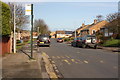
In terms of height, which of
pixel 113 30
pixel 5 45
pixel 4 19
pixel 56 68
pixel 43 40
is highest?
pixel 113 30

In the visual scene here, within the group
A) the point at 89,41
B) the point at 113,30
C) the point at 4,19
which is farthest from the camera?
the point at 113,30

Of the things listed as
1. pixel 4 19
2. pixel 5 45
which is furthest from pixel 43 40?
pixel 4 19

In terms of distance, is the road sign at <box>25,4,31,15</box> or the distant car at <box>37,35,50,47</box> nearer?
the road sign at <box>25,4,31,15</box>

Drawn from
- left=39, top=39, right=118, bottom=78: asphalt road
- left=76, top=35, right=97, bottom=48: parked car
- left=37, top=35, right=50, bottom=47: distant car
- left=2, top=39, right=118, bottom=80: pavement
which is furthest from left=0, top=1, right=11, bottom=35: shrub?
left=37, top=35, right=50, bottom=47: distant car

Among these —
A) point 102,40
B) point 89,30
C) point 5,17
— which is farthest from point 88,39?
point 89,30

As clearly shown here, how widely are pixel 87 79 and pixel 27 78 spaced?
217 cm

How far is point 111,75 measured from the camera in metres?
7.82

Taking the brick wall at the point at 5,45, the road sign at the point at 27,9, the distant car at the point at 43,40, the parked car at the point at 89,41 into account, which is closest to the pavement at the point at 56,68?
the brick wall at the point at 5,45

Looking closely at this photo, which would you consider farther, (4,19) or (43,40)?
(43,40)

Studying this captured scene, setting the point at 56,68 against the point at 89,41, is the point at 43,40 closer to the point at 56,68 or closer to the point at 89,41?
the point at 89,41

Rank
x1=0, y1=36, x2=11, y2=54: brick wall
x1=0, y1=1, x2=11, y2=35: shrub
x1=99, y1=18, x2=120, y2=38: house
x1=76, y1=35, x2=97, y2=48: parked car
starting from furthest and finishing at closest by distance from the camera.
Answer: x1=99, y1=18, x2=120, y2=38: house, x1=76, y1=35, x2=97, y2=48: parked car, x1=0, y1=36, x2=11, y2=54: brick wall, x1=0, y1=1, x2=11, y2=35: shrub

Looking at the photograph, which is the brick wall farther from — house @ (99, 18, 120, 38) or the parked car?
house @ (99, 18, 120, 38)

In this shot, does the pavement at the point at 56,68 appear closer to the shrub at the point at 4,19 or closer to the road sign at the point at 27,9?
the shrub at the point at 4,19

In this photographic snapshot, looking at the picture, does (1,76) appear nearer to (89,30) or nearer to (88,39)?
(88,39)
